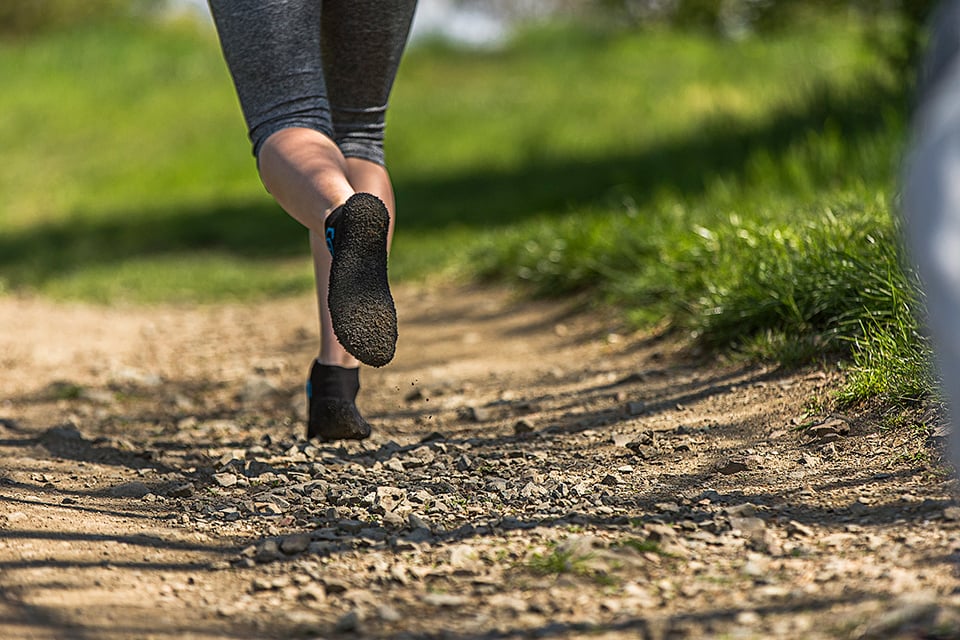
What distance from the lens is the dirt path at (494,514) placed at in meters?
1.61

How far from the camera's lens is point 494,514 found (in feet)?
6.71

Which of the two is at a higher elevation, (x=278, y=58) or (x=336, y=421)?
(x=278, y=58)

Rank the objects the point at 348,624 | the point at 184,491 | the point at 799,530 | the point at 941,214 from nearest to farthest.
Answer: the point at 941,214, the point at 348,624, the point at 799,530, the point at 184,491

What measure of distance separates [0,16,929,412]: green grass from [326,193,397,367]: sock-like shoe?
106 centimetres

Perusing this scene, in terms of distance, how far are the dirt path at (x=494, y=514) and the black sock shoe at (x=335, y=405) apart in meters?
0.06

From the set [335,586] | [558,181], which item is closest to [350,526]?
[335,586]

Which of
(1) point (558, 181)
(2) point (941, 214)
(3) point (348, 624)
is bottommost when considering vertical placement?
(3) point (348, 624)

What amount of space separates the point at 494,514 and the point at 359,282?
508 mm

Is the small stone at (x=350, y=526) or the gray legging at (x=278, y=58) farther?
the gray legging at (x=278, y=58)

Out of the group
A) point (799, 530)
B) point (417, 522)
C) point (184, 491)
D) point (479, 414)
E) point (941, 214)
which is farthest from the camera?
point (479, 414)

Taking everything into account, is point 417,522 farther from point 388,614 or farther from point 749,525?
point 749,525

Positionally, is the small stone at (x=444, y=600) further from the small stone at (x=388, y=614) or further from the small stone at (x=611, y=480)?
the small stone at (x=611, y=480)

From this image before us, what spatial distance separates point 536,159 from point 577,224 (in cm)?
476

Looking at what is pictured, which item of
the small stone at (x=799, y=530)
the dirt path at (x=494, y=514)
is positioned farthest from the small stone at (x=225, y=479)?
the small stone at (x=799, y=530)
